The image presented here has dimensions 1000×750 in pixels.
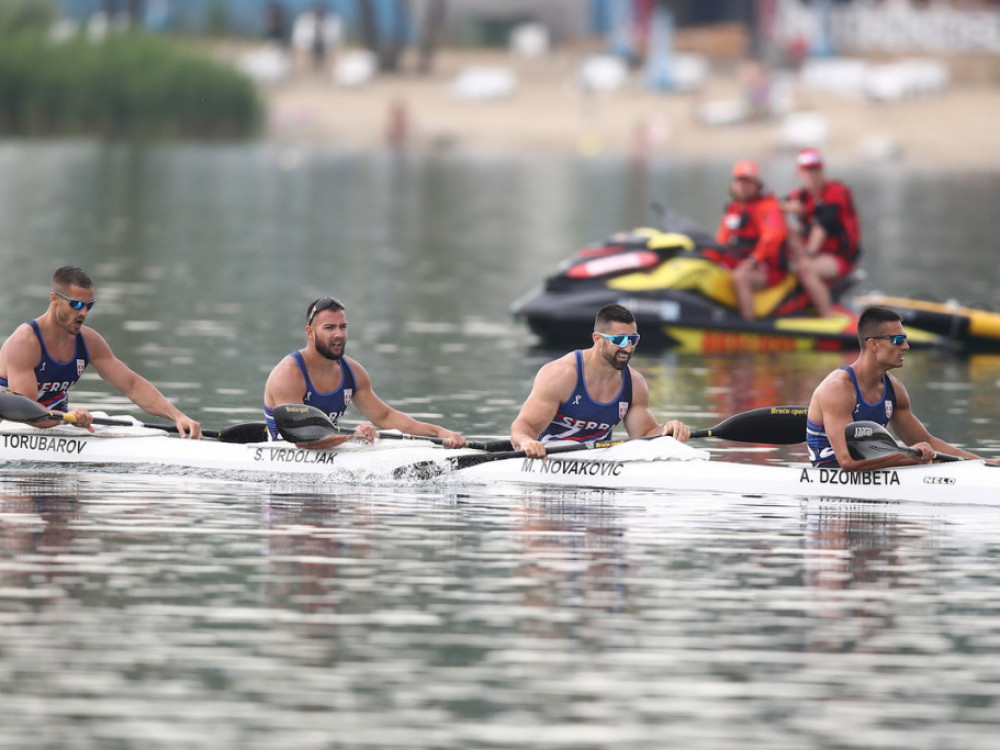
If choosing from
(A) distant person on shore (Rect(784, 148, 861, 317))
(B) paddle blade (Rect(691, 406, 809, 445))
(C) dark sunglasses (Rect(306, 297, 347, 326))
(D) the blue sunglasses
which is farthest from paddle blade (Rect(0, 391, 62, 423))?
(A) distant person on shore (Rect(784, 148, 861, 317))

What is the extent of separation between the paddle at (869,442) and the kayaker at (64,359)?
497cm

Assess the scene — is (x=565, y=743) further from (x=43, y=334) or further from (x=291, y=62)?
(x=291, y=62)

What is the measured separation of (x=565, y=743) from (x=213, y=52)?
80795mm

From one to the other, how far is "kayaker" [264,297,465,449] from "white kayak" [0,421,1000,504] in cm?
20

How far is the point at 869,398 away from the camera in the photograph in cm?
1554

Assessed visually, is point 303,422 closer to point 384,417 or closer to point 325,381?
point 325,381

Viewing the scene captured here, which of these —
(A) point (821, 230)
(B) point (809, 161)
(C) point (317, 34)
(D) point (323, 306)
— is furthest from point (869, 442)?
(C) point (317, 34)

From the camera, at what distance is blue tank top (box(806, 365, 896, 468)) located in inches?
611

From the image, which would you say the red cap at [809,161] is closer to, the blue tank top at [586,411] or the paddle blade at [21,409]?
the blue tank top at [586,411]

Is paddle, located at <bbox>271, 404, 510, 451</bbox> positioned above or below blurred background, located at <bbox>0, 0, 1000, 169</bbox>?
below

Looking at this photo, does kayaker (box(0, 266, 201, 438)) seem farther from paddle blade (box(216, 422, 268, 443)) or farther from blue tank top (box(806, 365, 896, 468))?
blue tank top (box(806, 365, 896, 468))

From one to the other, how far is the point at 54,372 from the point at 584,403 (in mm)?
4087

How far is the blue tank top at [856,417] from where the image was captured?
1553 centimetres

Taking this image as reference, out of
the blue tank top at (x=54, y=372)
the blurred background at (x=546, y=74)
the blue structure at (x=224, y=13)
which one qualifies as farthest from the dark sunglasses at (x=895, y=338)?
the blue structure at (x=224, y=13)
